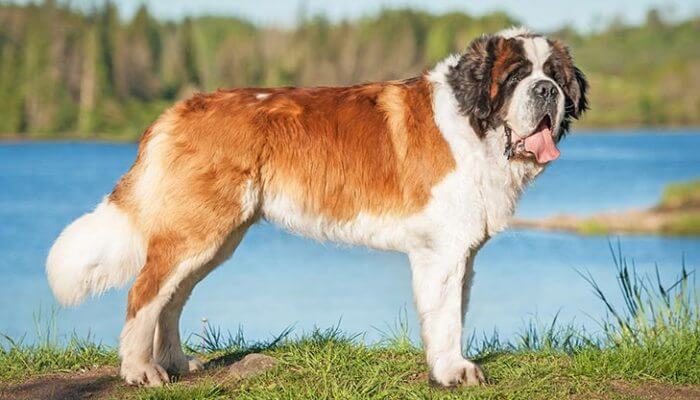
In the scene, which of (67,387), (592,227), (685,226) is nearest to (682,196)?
(685,226)

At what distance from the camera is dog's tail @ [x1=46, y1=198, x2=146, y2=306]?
6117 millimetres

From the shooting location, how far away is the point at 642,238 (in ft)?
78.4

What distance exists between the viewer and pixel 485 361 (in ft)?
21.7

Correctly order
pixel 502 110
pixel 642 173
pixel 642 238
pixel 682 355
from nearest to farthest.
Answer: pixel 502 110 < pixel 682 355 < pixel 642 238 < pixel 642 173

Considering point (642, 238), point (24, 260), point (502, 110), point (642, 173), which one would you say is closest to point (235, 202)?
point (502, 110)

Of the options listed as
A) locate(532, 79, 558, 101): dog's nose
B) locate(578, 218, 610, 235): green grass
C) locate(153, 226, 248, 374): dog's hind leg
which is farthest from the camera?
locate(578, 218, 610, 235): green grass

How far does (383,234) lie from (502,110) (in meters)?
1.00

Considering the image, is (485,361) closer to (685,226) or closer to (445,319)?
(445,319)

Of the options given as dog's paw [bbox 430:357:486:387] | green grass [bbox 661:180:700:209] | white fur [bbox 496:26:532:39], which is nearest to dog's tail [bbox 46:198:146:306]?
dog's paw [bbox 430:357:486:387]

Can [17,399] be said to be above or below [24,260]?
above

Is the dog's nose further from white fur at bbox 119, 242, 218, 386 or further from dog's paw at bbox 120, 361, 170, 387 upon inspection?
dog's paw at bbox 120, 361, 170, 387

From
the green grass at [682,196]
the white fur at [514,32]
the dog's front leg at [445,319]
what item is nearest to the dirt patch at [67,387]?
the dog's front leg at [445,319]

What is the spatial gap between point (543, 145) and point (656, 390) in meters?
1.57

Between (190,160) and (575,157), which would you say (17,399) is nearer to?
(190,160)
